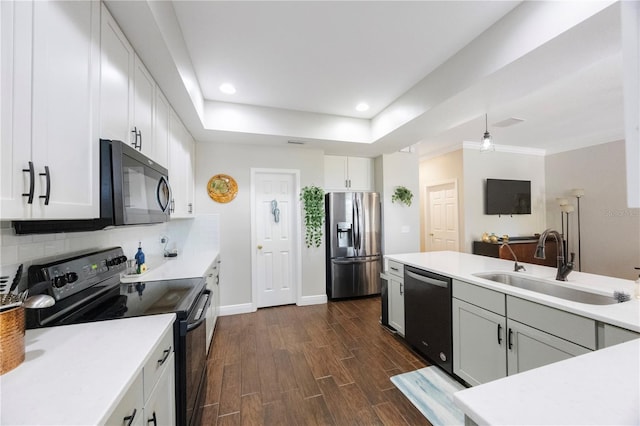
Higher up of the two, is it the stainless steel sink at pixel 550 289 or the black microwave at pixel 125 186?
the black microwave at pixel 125 186

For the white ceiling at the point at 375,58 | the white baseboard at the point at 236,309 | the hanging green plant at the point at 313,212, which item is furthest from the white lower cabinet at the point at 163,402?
the hanging green plant at the point at 313,212

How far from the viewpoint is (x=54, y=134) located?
887 millimetres

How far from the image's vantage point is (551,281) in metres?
1.73

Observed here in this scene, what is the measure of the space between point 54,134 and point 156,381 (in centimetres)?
Result: 104

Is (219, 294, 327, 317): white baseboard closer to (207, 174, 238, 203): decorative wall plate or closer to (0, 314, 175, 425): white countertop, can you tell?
(207, 174, 238, 203): decorative wall plate

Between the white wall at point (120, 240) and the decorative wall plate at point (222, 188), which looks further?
the decorative wall plate at point (222, 188)

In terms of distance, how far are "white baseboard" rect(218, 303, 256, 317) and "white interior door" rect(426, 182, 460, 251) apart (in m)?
4.15

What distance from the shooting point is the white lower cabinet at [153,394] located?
0.79 metres

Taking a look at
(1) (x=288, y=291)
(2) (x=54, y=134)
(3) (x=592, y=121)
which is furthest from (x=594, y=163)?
(2) (x=54, y=134)

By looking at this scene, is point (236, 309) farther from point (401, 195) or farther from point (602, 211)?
point (602, 211)

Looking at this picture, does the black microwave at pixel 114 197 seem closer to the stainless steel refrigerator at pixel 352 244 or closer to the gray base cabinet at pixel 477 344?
the gray base cabinet at pixel 477 344

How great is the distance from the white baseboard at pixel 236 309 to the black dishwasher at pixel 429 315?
7.03 ft

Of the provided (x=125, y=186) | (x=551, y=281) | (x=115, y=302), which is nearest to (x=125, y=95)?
(x=125, y=186)

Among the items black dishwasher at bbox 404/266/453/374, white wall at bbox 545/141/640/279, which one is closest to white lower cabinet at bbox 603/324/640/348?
black dishwasher at bbox 404/266/453/374
